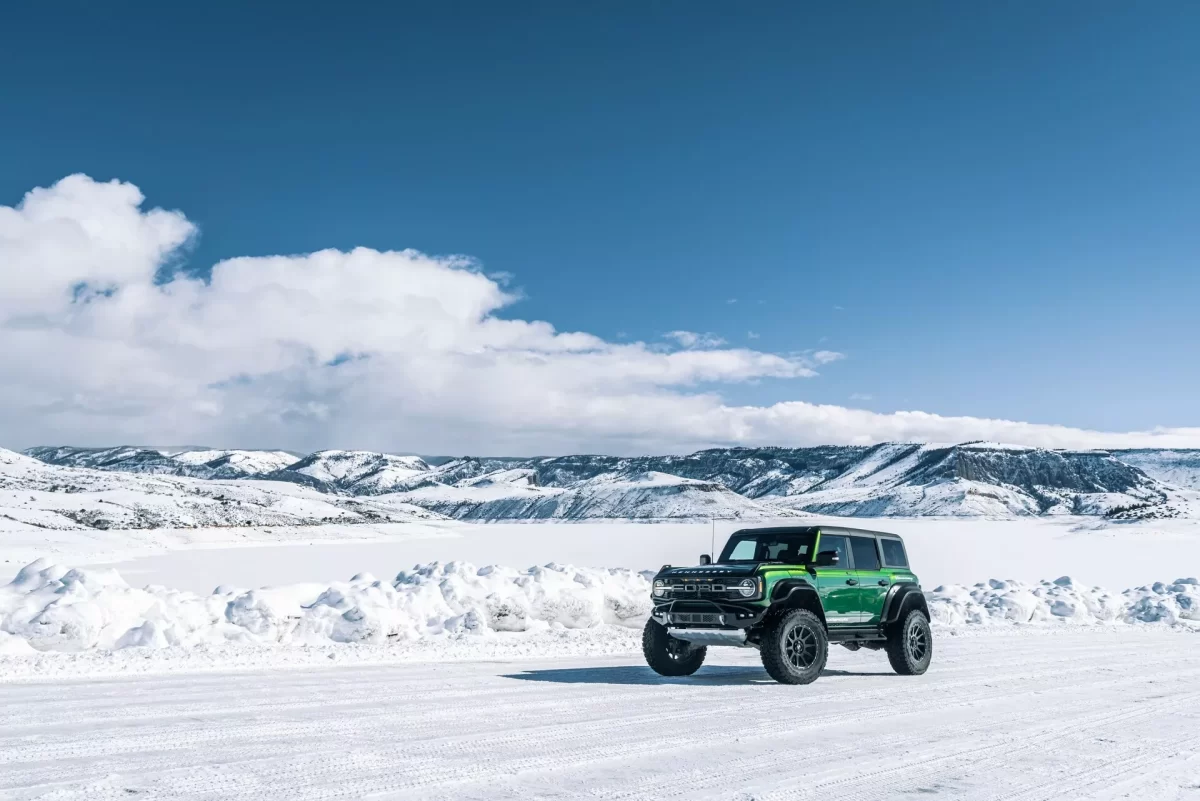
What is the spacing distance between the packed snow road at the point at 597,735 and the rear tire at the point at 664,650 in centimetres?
37

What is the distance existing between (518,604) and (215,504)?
289 ft

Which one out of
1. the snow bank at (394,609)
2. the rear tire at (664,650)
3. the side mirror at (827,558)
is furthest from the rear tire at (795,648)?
the snow bank at (394,609)

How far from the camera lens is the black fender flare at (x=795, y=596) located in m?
11.8

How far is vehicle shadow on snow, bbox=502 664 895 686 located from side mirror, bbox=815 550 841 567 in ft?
5.39

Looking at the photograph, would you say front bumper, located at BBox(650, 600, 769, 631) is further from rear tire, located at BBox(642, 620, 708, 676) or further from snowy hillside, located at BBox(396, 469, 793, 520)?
snowy hillside, located at BBox(396, 469, 793, 520)

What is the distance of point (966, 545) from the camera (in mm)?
58000

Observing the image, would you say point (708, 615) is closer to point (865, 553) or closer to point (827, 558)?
point (827, 558)

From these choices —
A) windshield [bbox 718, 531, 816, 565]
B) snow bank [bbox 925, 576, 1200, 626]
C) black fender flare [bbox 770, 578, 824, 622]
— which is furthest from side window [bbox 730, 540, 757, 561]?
snow bank [bbox 925, 576, 1200, 626]

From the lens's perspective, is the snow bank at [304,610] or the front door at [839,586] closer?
the front door at [839,586]

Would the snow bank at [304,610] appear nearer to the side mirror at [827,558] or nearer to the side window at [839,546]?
the side window at [839,546]

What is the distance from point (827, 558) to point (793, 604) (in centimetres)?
72

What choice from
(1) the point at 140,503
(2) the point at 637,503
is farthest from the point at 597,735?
(2) the point at 637,503

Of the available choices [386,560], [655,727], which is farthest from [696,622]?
[386,560]

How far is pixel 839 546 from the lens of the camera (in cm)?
1302
